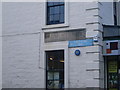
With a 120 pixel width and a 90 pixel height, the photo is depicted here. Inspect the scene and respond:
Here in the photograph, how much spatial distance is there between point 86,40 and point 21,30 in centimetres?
417

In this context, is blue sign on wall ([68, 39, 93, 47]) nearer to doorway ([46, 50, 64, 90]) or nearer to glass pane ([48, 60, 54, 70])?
doorway ([46, 50, 64, 90])

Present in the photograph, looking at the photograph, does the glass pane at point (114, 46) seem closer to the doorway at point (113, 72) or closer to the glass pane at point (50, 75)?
the doorway at point (113, 72)

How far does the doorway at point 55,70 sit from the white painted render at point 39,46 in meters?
0.27

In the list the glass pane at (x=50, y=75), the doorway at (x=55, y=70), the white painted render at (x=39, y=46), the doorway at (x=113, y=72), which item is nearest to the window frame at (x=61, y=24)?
the white painted render at (x=39, y=46)

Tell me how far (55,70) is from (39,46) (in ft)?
5.40

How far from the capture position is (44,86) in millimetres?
15531

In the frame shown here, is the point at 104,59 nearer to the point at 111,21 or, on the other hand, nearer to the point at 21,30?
the point at 111,21

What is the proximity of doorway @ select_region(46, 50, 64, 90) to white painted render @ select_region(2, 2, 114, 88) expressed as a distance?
0.27 m

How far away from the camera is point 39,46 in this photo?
1600 cm

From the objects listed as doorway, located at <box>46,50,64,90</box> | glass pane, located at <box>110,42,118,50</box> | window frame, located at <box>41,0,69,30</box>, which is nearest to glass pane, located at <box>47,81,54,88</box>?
doorway, located at <box>46,50,64,90</box>

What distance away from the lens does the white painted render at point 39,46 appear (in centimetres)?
1461

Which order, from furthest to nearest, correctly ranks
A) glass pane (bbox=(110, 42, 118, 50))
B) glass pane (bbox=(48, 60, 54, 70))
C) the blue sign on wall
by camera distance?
glass pane (bbox=(48, 60, 54, 70)) < the blue sign on wall < glass pane (bbox=(110, 42, 118, 50))

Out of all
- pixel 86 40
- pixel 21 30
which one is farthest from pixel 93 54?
pixel 21 30

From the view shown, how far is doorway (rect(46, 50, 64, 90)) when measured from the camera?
1542cm
